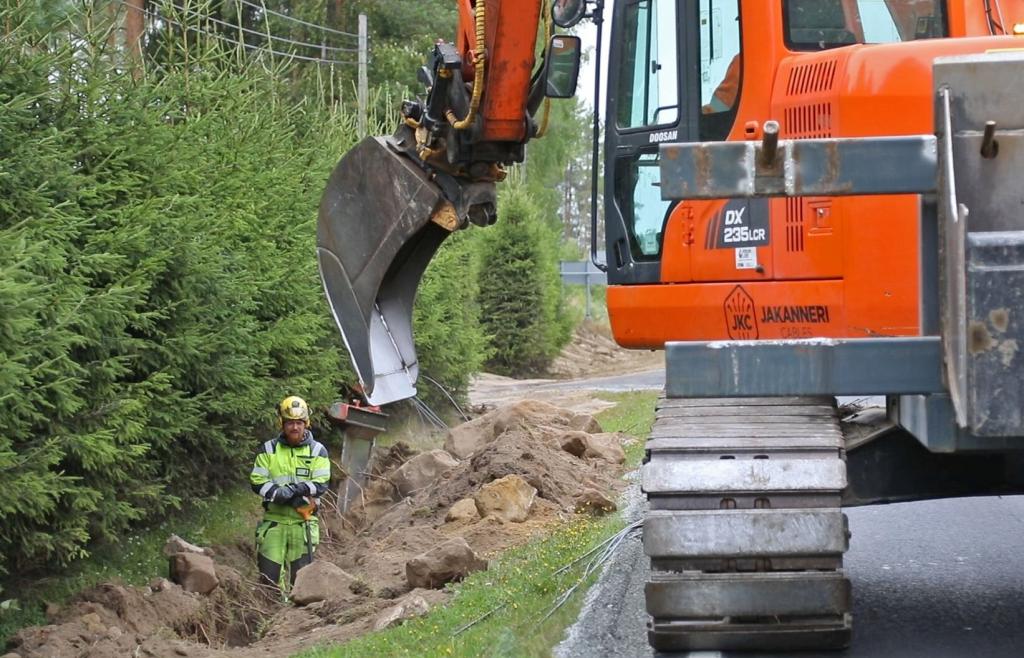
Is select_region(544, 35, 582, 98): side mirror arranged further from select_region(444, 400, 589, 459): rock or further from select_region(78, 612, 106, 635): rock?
select_region(444, 400, 589, 459): rock

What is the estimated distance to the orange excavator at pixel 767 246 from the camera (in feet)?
16.6

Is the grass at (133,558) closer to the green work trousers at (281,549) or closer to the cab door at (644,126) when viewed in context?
the green work trousers at (281,549)

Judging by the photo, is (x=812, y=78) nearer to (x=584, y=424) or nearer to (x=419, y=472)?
(x=419, y=472)

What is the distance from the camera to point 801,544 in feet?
18.6

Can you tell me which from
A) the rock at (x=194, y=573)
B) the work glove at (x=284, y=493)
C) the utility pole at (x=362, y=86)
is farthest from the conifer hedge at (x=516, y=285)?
the rock at (x=194, y=573)

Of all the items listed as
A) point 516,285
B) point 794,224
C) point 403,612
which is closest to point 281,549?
point 403,612

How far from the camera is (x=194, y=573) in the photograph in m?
11.2

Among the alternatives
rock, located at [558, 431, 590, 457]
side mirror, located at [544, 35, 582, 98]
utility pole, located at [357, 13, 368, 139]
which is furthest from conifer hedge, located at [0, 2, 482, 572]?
utility pole, located at [357, 13, 368, 139]

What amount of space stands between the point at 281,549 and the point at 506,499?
1.87 metres

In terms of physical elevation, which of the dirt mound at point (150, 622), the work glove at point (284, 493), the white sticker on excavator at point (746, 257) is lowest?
the dirt mound at point (150, 622)

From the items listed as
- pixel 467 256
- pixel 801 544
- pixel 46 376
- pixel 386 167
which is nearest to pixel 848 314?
pixel 801 544

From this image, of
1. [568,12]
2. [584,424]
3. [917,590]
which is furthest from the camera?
[584,424]

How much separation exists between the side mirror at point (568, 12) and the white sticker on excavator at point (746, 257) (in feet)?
5.76

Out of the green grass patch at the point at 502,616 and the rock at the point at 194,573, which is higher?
the green grass patch at the point at 502,616
